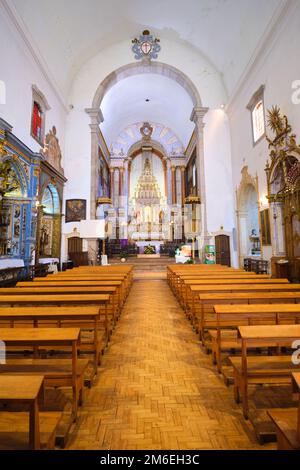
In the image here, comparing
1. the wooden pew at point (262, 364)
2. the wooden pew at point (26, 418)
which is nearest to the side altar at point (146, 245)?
the wooden pew at point (262, 364)

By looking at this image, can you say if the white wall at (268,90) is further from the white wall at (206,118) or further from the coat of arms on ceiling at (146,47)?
the coat of arms on ceiling at (146,47)

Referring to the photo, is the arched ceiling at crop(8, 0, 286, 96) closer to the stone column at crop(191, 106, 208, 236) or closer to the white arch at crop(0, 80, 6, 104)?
the stone column at crop(191, 106, 208, 236)

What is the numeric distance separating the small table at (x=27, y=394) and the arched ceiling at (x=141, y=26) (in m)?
10.5

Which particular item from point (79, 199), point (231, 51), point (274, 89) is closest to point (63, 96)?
point (79, 199)

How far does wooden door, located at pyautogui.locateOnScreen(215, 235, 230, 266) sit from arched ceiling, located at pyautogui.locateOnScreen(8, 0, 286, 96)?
7.46m

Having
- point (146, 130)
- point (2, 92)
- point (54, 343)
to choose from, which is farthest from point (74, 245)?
point (146, 130)

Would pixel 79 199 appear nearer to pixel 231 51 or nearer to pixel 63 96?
pixel 63 96

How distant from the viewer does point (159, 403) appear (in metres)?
2.08

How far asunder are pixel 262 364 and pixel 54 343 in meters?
1.71

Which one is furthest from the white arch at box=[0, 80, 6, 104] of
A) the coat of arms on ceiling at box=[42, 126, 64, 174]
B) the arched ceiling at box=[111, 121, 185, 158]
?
the arched ceiling at box=[111, 121, 185, 158]

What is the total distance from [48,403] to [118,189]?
18.7 meters

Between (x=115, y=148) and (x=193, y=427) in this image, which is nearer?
(x=193, y=427)

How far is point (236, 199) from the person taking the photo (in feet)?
39.3

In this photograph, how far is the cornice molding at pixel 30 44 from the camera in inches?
293
